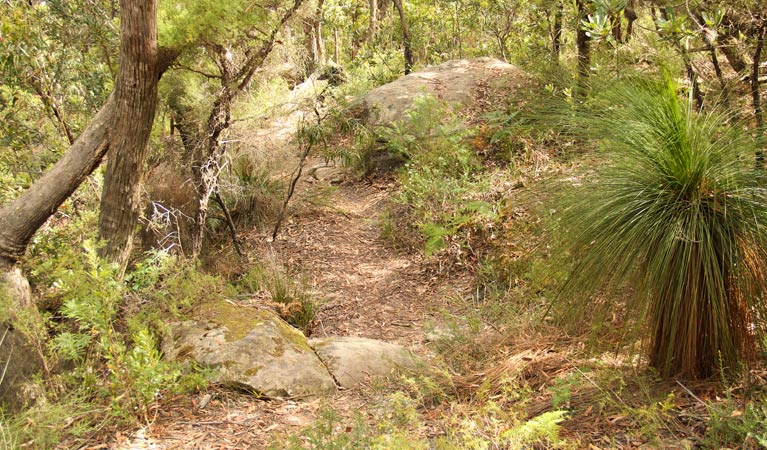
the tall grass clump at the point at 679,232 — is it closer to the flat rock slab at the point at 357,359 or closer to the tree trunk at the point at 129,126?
the flat rock slab at the point at 357,359

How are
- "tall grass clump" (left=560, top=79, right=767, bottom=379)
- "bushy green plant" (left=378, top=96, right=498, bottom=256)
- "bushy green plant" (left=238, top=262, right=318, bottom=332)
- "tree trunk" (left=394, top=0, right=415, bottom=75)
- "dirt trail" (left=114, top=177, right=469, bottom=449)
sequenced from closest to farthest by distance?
"tall grass clump" (left=560, top=79, right=767, bottom=379)
"dirt trail" (left=114, top=177, right=469, bottom=449)
"bushy green plant" (left=238, top=262, right=318, bottom=332)
"bushy green plant" (left=378, top=96, right=498, bottom=256)
"tree trunk" (left=394, top=0, right=415, bottom=75)

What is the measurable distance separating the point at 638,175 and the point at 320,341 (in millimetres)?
2773

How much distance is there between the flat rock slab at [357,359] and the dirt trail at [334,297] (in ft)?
0.50

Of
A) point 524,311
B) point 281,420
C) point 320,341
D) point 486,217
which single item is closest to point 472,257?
point 486,217

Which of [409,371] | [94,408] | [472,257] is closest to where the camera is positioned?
[94,408]

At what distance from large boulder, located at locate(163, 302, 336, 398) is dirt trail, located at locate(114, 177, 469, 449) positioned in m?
0.12

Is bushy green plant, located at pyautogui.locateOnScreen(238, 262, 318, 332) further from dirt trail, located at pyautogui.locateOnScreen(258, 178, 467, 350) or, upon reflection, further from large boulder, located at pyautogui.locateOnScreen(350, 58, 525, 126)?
large boulder, located at pyautogui.locateOnScreen(350, 58, 525, 126)

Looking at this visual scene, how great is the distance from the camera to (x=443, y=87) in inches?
388

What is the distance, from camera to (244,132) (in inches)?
313

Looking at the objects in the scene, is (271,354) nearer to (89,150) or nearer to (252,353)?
(252,353)

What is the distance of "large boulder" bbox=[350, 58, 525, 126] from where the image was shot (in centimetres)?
950

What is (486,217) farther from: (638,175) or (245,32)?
(638,175)

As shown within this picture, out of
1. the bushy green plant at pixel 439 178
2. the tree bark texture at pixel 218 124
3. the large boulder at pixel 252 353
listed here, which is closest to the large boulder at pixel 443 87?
the bushy green plant at pixel 439 178

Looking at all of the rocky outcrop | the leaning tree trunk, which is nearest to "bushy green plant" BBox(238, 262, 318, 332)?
the rocky outcrop
